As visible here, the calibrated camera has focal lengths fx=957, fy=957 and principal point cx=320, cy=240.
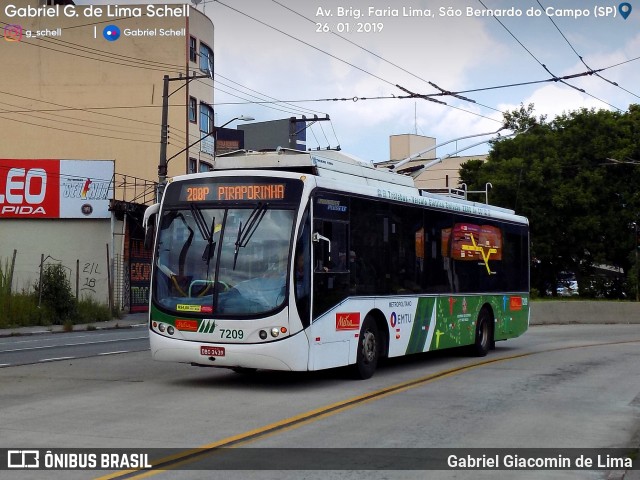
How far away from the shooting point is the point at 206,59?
5931 centimetres

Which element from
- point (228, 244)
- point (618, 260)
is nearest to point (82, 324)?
point (228, 244)

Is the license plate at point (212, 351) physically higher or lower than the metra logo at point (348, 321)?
lower

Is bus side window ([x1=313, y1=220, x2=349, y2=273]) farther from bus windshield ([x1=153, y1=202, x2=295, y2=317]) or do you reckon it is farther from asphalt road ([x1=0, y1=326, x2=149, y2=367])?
asphalt road ([x1=0, y1=326, x2=149, y2=367])

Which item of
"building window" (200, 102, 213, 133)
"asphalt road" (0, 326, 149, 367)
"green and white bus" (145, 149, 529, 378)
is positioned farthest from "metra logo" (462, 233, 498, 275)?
"building window" (200, 102, 213, 133)

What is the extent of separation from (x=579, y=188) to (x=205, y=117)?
22961 mm

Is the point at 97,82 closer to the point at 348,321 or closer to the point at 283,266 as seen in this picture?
the point at 348,321

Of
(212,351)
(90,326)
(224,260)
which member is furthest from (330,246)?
(90,326)

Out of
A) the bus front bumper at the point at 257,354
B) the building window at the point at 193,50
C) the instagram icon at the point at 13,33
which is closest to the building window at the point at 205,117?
the building window at the point at 193,50

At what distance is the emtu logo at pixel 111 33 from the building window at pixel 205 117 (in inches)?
250

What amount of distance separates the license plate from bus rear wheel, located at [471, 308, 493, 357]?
7.94 meters

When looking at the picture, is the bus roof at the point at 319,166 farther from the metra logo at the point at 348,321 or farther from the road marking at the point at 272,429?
the road marking at the point at 272,429

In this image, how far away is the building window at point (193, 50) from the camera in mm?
56625

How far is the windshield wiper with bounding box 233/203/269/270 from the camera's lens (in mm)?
13094

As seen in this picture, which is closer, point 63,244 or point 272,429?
point 272,429
